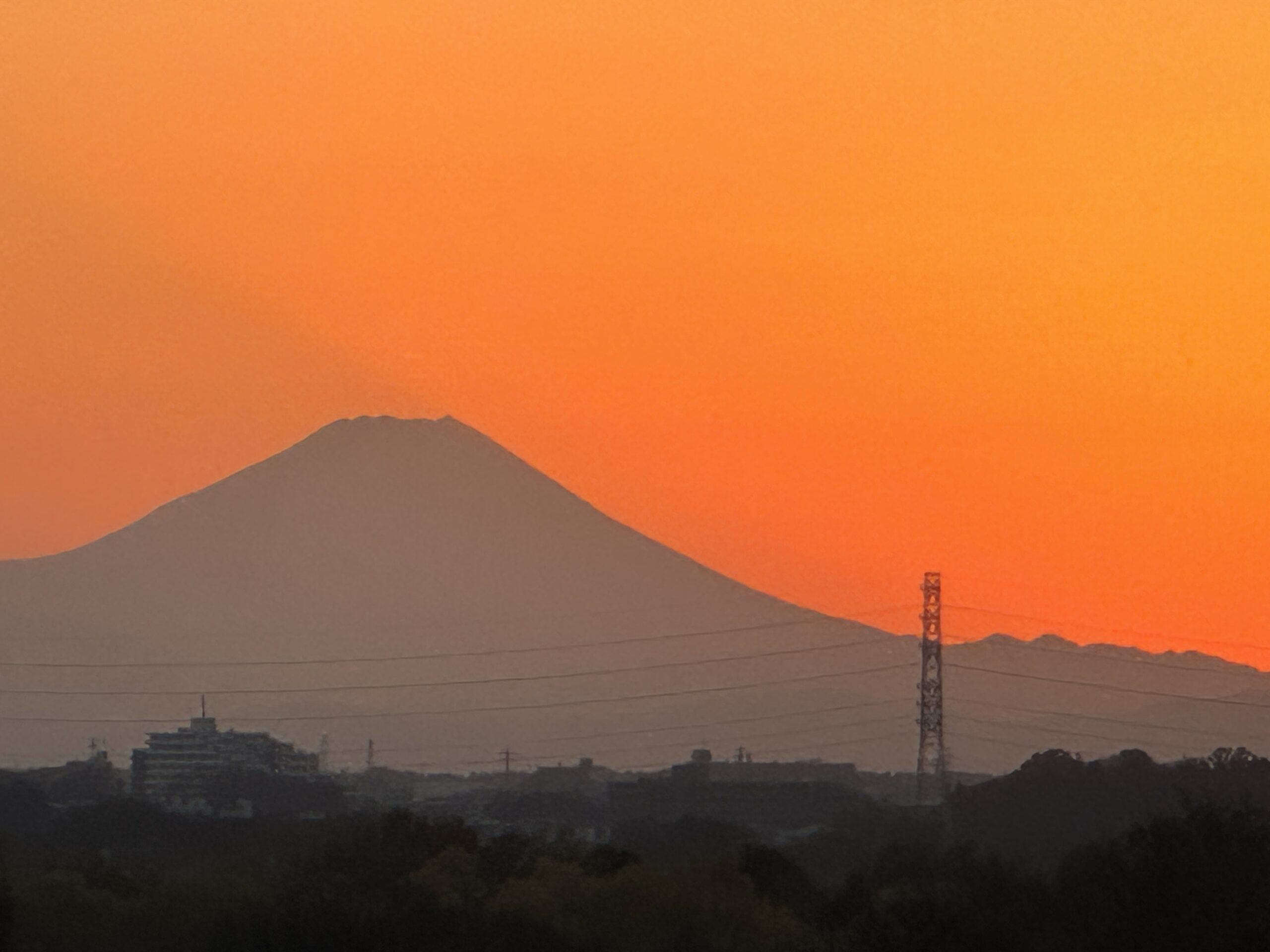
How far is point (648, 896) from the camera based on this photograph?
50094mm

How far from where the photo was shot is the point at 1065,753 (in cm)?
10725

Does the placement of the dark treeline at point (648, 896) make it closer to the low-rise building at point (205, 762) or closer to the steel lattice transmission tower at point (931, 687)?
the steel lattice transmission tower at point (931, 687)

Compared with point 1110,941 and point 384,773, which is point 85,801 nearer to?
point 384,773

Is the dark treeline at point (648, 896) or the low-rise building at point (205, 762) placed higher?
the low-rise building at point (205, 762)

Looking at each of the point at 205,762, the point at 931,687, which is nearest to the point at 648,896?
the point at 931,687

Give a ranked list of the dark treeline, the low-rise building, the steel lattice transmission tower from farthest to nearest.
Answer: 1. the low-rise building
2. the steel lattice transmission tower
3. the dark treeline

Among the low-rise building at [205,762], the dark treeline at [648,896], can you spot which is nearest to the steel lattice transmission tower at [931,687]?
the dark treeline at [648,896]

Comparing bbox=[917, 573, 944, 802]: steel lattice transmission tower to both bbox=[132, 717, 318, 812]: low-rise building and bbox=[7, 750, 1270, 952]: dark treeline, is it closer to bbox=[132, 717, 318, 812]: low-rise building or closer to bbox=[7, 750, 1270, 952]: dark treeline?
bbox=[7, 750, 1270, 952]: dark treeline

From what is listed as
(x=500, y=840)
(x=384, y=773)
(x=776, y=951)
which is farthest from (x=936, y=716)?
(x=384, y=773)

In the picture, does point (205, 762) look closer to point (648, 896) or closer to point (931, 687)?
point (931, 687)

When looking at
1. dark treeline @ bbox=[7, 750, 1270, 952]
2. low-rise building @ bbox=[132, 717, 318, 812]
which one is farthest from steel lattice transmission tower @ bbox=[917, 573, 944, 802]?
low-rise building @ bbox=[132, 717, 318, 812]

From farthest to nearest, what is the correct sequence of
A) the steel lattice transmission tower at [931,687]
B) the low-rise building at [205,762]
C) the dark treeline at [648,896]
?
the low-rise building at [205,762]
the steel lattice transmission tower at [931,687]
the dark treeline at [648,896]

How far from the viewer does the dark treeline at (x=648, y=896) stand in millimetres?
44719

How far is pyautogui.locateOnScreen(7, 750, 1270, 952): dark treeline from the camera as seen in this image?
44.7m
